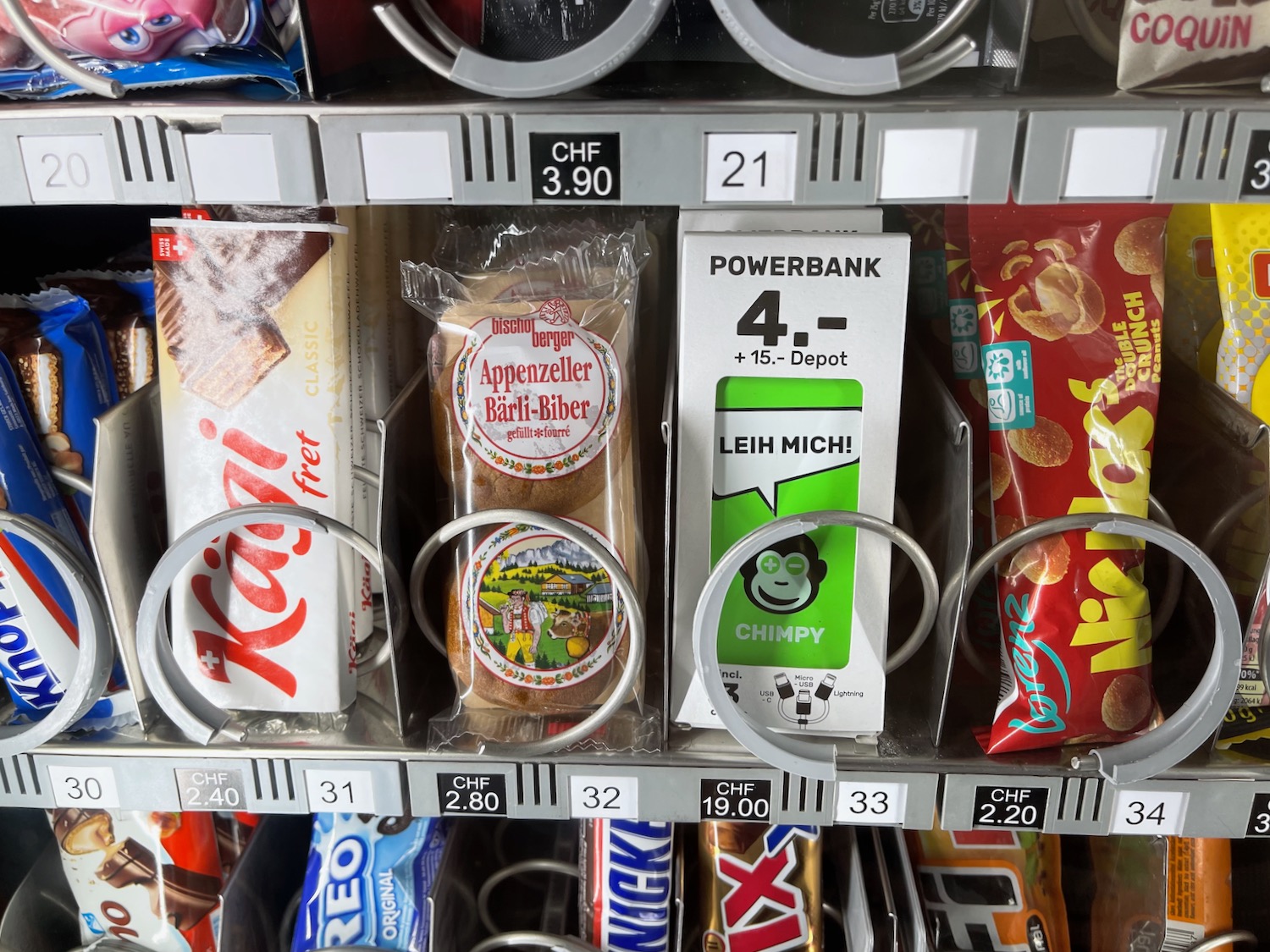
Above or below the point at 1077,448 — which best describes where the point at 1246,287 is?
above

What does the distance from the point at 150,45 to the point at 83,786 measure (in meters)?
0.56

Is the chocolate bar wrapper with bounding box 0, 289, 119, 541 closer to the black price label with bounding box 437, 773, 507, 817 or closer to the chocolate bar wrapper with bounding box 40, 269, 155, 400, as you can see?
the chocolate bar wrapper with bounding box 40, 269, 155, 400

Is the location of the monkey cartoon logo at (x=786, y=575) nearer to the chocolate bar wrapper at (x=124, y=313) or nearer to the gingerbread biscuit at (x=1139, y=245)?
the gingerbread biscuit at (x=1139, y=245)

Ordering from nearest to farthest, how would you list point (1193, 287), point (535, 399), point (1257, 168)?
point (1257, 168), point (535, 399), point (1193, 287)

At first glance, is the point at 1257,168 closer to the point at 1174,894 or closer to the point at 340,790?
the point at 1174,894

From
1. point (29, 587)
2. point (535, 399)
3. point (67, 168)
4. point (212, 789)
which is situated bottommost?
point (212, 789)

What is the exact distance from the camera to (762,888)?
0.86m

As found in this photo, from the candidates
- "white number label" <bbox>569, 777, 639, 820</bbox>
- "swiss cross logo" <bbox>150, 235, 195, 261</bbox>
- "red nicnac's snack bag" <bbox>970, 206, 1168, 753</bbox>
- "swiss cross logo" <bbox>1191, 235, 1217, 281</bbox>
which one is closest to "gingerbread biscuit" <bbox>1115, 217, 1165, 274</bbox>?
"red nicnac's snack bag" <bbox>970, 206, 1168, 753</bbox>

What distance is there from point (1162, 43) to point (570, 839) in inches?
35.4

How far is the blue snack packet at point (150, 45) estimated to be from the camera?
1.87 feet

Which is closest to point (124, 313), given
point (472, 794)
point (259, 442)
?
point (259, 442)

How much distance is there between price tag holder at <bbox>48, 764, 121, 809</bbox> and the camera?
74cm

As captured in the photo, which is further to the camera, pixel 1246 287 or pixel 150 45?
pixel 1246 287

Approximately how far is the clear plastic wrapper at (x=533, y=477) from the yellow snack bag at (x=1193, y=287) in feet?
1.50
